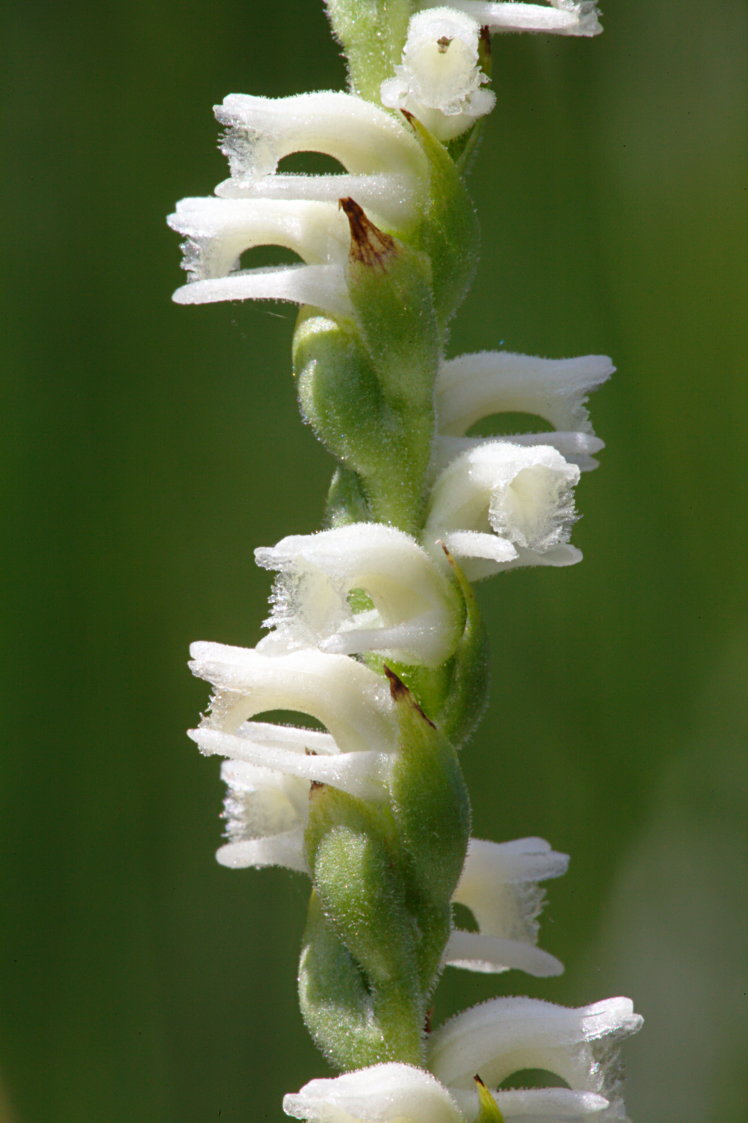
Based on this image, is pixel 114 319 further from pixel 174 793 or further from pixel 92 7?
pixel 174 793

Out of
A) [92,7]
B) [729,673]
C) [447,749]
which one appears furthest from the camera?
[92,7]

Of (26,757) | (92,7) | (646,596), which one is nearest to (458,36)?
(646,596)

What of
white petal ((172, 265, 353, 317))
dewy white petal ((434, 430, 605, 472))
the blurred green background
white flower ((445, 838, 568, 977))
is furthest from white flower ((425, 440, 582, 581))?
the blurred green background

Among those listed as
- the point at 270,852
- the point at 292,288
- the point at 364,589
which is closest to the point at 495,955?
the point at 270,852

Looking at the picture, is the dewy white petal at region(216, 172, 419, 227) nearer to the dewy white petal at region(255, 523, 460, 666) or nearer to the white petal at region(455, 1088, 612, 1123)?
the dewy white petal at region(255, 523, 460, 666)

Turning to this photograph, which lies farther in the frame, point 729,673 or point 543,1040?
point 729,673

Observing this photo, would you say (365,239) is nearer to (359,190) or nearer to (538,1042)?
(359,190)

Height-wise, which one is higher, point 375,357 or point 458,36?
point 458,36
